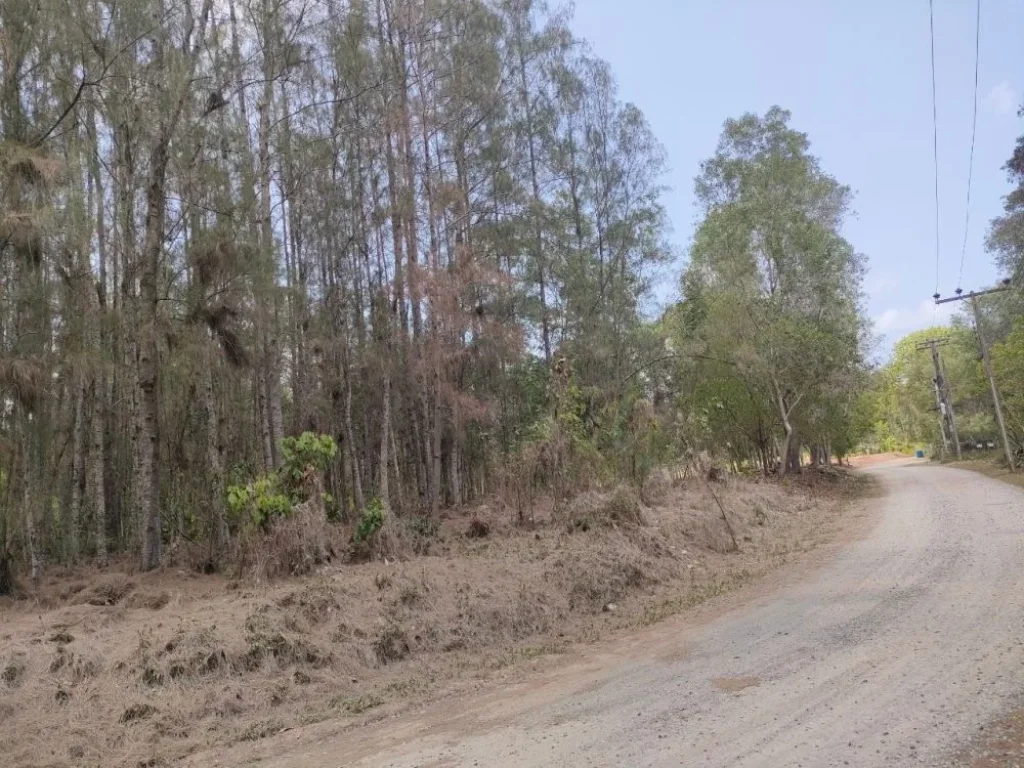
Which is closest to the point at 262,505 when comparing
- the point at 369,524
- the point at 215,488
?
the point at 369,524

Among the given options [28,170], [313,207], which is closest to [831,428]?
[313,207]

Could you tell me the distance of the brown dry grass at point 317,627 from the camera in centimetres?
559

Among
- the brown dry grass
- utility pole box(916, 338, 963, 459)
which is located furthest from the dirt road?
utility pole box(916, 338, 963, 459)

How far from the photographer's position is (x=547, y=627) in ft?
26.2

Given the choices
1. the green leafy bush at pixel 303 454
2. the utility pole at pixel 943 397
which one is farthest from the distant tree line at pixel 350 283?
the utility pole at pixel 943 397

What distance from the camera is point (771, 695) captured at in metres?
4.71

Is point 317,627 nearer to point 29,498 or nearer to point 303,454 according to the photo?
point 303,454

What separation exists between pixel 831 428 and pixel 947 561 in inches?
776

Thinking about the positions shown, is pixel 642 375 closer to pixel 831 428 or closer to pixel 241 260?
pixel 831 428

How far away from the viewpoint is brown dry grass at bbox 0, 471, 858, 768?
18.4 ft

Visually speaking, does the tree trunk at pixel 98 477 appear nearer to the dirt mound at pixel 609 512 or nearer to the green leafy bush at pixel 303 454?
the green leafy bush at pixel 303 454

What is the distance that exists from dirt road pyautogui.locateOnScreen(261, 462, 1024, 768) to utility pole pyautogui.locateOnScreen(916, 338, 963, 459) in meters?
38.8

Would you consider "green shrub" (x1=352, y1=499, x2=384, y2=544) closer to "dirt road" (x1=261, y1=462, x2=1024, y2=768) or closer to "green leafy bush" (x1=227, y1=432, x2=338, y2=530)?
"green leafy bush" (x1=227, y1=432, x2=338, y2=530)

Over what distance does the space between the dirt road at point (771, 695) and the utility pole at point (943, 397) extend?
38801 mm
